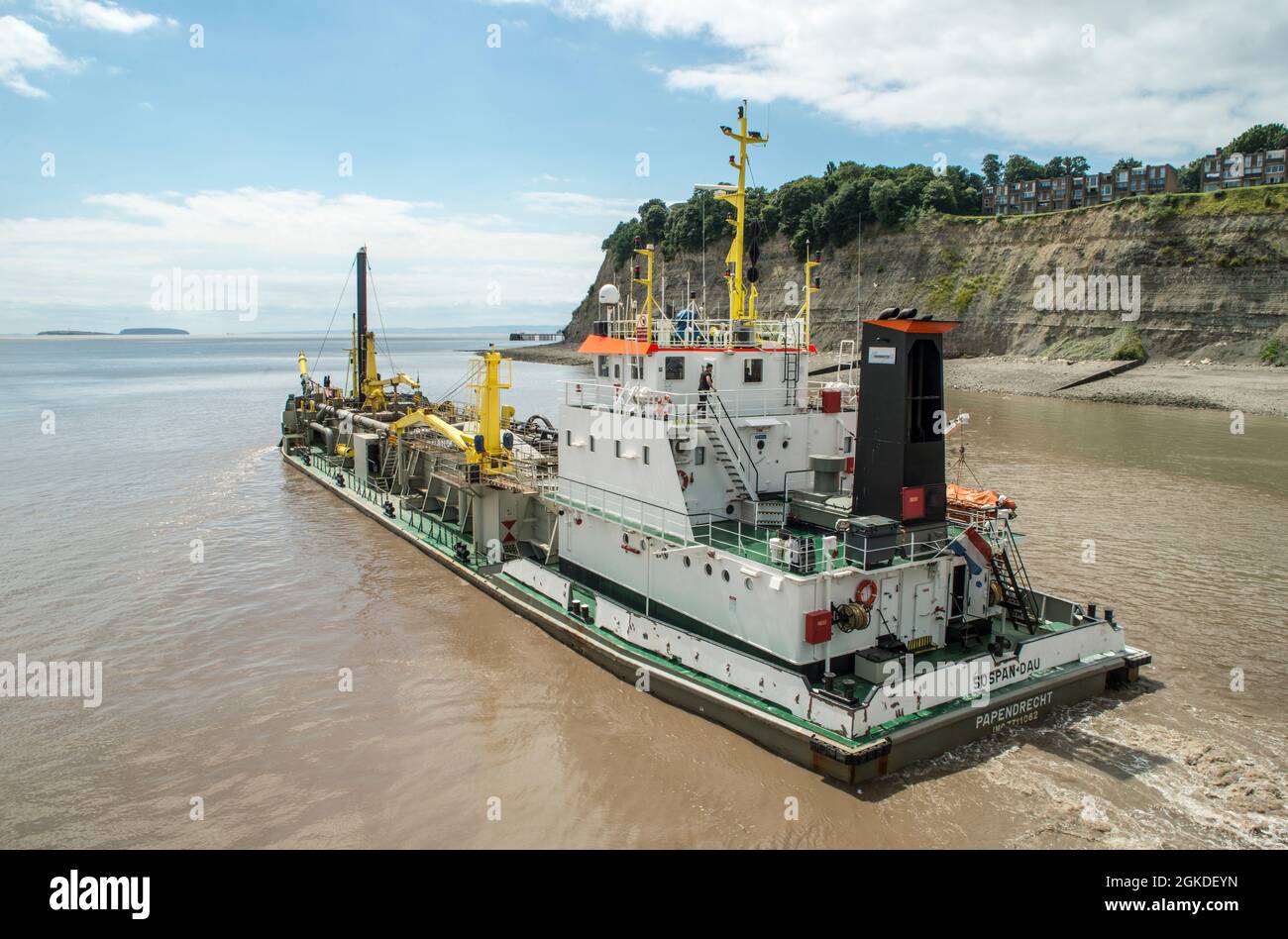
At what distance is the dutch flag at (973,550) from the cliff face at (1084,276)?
53901 millimetres

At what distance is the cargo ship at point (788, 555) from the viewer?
11477 millimetres

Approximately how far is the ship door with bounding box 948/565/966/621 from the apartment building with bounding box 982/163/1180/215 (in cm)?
8892

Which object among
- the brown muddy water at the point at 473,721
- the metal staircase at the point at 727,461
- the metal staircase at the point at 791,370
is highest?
the metal staircase at the point at 791,370

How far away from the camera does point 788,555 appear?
1180 cm

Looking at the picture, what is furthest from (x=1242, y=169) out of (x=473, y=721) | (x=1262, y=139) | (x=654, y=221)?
(x=473, y=721)

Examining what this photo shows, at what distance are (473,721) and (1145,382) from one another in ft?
181

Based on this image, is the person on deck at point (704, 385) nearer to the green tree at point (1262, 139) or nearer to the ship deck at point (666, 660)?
the ship deck at point (666, 660)

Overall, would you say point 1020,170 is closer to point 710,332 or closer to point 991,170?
point 991,170

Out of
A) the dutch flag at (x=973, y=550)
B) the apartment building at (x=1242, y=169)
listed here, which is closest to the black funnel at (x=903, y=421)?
the dutch flag at (x=973, y=550)

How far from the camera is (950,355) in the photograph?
7050 cm

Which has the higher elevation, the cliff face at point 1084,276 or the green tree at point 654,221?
the green tree at point 654,221

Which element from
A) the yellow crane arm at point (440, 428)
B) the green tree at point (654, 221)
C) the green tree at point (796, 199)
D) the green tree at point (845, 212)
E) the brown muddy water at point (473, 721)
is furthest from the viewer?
the green tree at point (654, 221)

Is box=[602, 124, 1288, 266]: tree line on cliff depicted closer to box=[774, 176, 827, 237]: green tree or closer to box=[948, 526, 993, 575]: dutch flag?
box=[774, 176, 827, 237]: green tree

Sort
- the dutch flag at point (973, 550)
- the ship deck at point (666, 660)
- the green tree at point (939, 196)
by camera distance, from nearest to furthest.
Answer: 1. the ship deck at point (666, 660)
2. the dutch flag at point (973, 550)
3. the green tree at point (939, 196)
